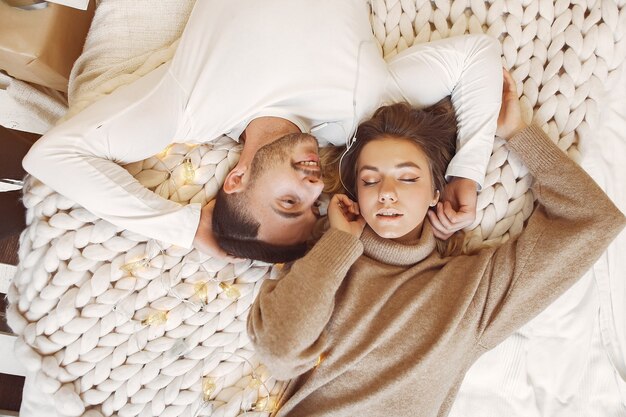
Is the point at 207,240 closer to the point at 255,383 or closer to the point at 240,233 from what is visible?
the point at 240,233

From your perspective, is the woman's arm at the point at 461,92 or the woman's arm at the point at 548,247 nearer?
the woman's arm at the point at 548,247

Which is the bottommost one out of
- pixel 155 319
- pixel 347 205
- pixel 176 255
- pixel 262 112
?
pixel 155 319

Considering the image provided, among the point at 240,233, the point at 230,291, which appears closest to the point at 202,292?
the point at 230,291

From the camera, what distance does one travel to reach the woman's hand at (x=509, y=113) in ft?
3.72

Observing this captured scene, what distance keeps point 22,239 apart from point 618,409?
1446 mm

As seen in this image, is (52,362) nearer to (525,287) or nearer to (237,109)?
(237,109)

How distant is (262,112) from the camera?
3.72 feet

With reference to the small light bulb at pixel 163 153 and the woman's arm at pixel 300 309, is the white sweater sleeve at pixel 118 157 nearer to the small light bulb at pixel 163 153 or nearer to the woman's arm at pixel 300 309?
the small light bulb at pixel 163 153

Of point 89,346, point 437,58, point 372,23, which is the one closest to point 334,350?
point 89,346

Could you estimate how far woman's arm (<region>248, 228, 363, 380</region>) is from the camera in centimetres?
90

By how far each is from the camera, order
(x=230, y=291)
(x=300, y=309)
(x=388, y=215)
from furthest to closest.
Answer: (x=230, y=291)
(x=388, y=215)
(x=300, y=309)

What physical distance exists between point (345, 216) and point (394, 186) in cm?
15

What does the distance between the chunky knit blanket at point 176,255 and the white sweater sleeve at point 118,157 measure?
65 mm

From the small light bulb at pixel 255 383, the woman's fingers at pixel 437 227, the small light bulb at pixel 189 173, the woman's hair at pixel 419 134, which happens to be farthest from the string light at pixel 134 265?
the woman's fingers at pixel 437 227
